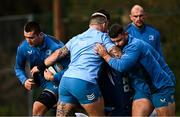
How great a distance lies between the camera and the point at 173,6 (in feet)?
67.8

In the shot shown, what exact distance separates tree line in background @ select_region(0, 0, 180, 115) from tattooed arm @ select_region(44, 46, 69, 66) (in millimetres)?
7451

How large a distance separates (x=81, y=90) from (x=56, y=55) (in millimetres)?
1088

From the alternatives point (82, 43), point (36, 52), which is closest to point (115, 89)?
point (82, 43)

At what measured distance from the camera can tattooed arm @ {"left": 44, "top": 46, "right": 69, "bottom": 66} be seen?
1212 centimetres

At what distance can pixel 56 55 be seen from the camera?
12188 millimetres

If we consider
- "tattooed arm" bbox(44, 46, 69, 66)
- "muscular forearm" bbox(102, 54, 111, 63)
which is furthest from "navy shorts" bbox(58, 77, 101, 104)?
"tattooed arm" bbox(44, 46, 69, 66)

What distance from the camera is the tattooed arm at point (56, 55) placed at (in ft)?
39.8

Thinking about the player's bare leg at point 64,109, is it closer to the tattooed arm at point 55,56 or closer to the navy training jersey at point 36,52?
the tattooed arm at point 55,56

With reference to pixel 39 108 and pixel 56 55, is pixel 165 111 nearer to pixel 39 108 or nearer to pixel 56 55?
pixel 56 55

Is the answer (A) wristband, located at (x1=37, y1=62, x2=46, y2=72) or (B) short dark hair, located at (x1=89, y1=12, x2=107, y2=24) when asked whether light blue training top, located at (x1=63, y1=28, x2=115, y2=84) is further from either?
(A) wristband, located at (x1=37, y1=62, x2=46, y2=72)

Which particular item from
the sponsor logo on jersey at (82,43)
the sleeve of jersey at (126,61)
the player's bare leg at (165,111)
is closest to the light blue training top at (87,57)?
the sponsor logo on jersey at (82,43)

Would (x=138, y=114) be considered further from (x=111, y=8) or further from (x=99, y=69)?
(x=111, y=8)

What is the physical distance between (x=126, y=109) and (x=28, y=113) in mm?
9732

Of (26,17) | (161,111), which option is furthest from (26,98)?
(161,111)
